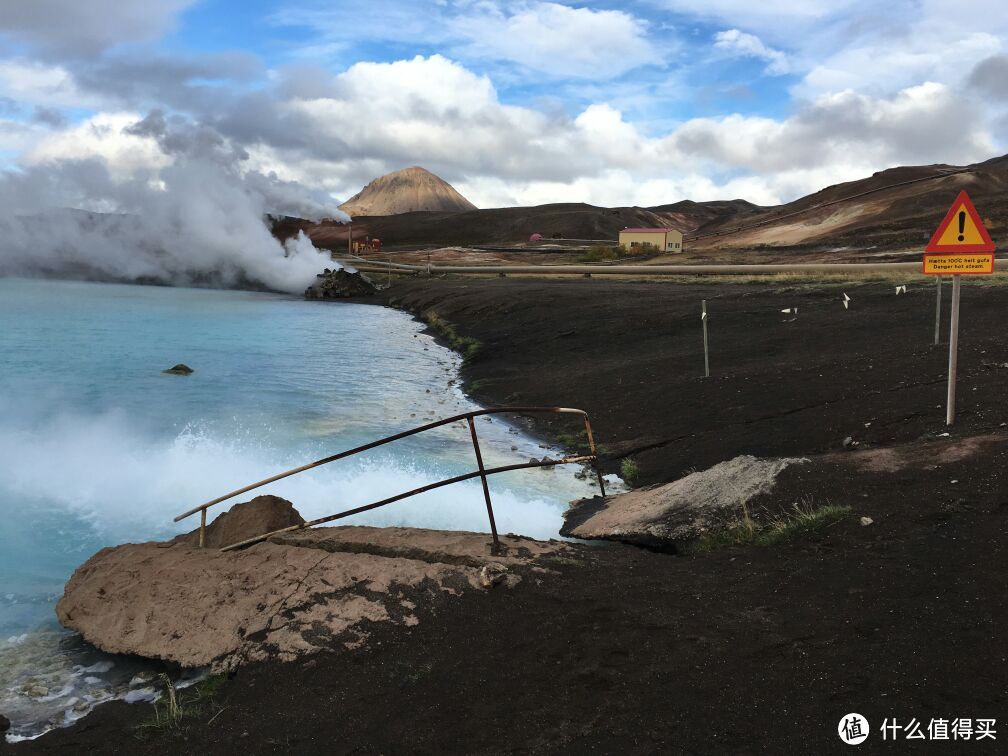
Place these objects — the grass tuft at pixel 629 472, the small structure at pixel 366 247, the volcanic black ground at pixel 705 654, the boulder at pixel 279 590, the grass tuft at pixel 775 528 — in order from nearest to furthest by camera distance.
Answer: the volcanic black ground at pixel 705 654
the boulder at pixel 279 590
the grass tuft at pixel 775 528
the grass tuft at pixel 629 472
the small structure at pixel 366 247

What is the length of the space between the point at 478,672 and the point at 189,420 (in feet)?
54.1

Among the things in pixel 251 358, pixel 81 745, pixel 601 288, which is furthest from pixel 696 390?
pixel 601 288

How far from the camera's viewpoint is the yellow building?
8562cm

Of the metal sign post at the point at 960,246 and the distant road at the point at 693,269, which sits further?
the distant road at the point at 693,269

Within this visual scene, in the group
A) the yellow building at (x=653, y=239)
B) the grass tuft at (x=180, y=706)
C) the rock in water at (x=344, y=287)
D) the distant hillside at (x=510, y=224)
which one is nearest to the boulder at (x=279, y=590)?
the grass tuft at (x=180, y=706)

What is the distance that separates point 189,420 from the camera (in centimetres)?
2020

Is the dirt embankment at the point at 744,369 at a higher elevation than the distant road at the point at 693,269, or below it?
below

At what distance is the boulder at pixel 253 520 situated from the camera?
29.1 feet

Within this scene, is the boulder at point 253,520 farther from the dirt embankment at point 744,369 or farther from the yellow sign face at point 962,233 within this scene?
the yellow sign face at point 962,233

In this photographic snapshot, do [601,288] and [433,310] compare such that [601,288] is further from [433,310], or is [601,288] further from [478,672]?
[478,672]

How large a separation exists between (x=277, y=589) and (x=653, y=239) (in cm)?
8317

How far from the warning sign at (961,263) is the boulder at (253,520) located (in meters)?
8.34

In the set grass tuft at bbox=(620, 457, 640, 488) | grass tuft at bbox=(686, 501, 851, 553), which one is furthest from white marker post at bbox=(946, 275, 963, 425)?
grass tuft at bbox=(620, 457, 640, 488)

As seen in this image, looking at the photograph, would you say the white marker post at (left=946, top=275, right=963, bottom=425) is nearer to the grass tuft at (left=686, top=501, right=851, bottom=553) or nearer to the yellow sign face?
the yellow sign face
